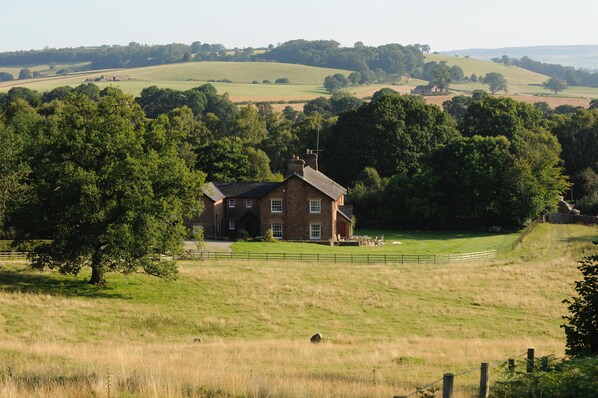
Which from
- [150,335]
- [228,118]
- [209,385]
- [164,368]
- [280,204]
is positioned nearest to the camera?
[209,385]

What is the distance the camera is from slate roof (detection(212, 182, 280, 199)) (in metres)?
76.6

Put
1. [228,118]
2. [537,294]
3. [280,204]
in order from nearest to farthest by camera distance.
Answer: [537,294]
[280,204]
[228,118]

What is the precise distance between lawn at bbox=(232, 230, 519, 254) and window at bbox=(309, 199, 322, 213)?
348 cm

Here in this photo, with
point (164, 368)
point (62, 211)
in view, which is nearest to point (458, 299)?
point (62, 211)

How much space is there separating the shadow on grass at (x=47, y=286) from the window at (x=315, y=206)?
2969cm

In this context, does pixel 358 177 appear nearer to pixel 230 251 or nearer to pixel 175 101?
pixel 230 251

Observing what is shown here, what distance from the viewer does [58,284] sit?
46406 millimetres

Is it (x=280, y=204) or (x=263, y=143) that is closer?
(x=280, y=204)

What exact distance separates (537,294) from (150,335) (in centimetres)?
2299

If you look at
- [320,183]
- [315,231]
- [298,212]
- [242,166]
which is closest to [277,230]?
[298,212]

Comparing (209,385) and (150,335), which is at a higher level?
(209,385)

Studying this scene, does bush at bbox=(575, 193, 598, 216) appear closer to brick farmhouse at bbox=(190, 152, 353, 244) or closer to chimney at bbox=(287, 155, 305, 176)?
brick farmhouse at bbox=(190, 152, 353, 244)

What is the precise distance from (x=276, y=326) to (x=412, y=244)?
36.6 metres

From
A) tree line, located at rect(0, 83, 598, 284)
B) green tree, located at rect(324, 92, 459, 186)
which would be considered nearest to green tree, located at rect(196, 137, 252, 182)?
tree line, located at rect(0, 83, 598, 284)
